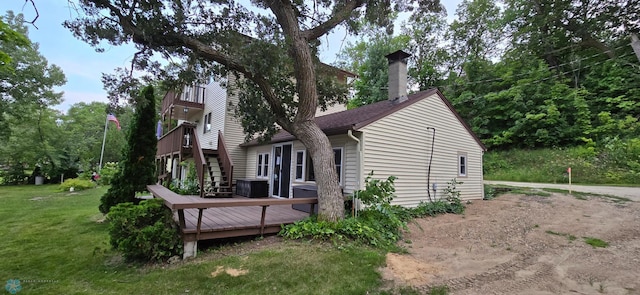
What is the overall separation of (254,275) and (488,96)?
21.7 metres

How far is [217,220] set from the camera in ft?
19.3

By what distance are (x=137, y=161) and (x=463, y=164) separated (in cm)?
1090

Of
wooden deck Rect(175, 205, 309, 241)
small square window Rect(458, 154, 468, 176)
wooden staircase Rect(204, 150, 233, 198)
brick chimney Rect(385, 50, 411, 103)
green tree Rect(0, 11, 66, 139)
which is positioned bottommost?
wooden deck Rect(175, 205, 309, 241)

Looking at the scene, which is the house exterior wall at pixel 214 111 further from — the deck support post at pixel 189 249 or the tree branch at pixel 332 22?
the deck support post at pixel 189 249

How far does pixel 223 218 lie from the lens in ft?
20.1

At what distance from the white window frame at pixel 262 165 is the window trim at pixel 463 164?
7.22 meters

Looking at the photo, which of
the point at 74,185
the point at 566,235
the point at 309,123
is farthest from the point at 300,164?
the point at 74,185

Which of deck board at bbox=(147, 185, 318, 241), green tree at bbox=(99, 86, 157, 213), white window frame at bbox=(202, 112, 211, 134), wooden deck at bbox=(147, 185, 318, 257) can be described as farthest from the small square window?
white window frame at bbox=(202, 112, 211, 134)

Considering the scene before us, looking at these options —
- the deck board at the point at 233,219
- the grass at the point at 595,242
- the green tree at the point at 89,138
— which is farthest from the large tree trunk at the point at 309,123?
the green tree at the point at 89,138

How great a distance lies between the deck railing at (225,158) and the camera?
433 inches

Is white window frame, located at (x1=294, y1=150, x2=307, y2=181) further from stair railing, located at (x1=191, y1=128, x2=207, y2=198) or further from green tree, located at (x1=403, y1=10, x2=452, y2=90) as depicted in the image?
green tree, located at (x1=403, y1=10, x2=452, y2=90)

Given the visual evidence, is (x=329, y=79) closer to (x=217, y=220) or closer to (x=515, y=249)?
(x=217, y=220)

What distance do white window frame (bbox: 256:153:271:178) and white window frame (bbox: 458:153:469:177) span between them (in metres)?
7.22

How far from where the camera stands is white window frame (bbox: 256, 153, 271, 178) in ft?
38.3
